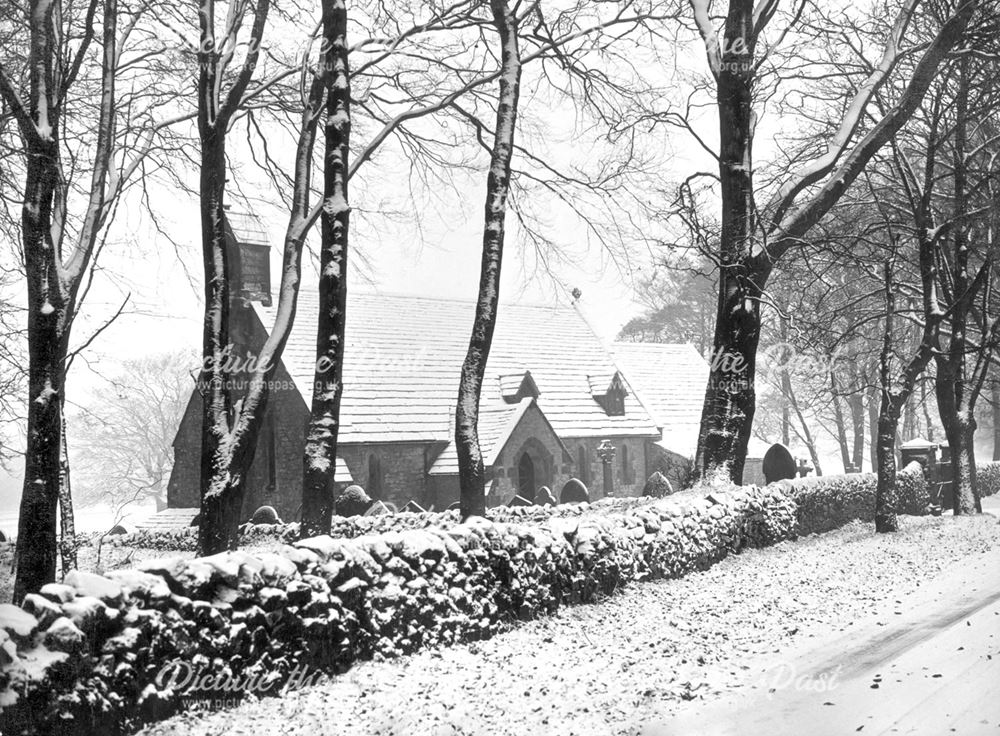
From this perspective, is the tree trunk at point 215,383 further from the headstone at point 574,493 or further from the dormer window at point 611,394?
the dormer window at point 611,394

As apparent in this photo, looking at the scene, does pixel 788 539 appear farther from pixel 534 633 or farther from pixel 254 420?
pixel 254 420

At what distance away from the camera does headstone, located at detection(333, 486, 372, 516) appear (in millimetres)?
22781

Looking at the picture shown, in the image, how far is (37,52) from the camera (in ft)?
30.6

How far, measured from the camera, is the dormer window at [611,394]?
36250mm

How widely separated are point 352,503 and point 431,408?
8.73 m

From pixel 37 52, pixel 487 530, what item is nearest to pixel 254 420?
pixel 487 530

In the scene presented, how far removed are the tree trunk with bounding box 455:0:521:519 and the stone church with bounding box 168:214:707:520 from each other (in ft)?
40.7

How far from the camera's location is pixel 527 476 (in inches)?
1203

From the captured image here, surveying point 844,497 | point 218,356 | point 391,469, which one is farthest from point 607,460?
point 218,356

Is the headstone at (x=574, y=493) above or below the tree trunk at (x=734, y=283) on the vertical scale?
below

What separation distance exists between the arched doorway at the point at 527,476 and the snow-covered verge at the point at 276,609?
64.9 ft

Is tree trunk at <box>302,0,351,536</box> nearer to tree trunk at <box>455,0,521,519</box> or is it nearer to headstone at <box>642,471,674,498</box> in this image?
tree trunk at <box>455,0,521,519</box>

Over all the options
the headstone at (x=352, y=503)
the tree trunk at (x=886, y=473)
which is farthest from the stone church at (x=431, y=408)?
the tree trunk at (x=886, y=473)

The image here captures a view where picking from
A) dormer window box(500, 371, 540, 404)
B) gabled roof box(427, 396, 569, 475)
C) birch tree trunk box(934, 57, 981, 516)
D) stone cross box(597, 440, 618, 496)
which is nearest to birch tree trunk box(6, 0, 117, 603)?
birch tree trunk box(934, 57, 981, 516)
